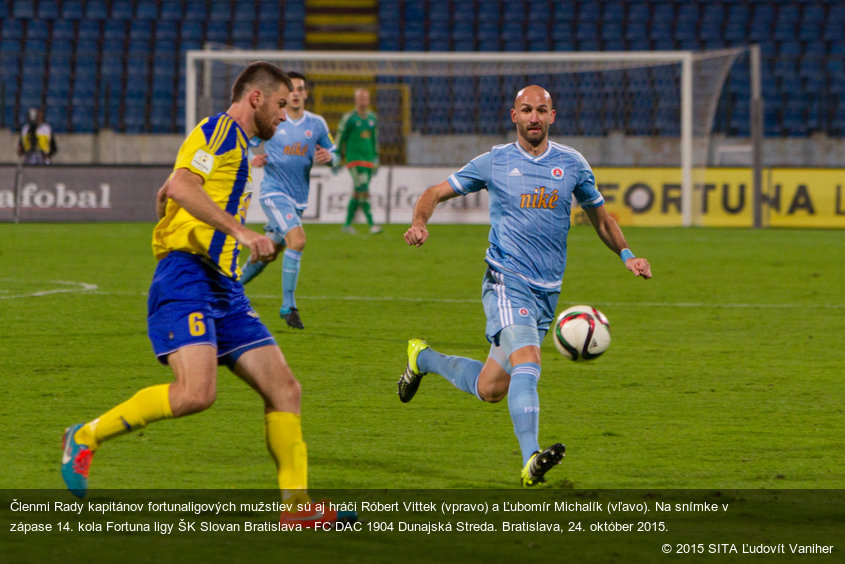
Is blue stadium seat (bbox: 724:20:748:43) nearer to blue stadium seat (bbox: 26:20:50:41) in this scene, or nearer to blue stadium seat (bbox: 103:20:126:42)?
blue stadium seat (bbox: 103:20:126:42)

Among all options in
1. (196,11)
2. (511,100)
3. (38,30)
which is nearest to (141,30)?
(196,11)

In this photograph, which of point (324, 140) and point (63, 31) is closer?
point (324, 140)

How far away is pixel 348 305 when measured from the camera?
1267 cm

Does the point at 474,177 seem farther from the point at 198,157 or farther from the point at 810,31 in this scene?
the point at 810,31

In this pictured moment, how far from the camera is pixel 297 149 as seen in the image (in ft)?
38.4

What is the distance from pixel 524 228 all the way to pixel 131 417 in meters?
2.35

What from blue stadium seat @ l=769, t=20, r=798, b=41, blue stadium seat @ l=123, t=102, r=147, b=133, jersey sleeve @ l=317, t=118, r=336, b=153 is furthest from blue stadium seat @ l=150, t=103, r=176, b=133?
jersey sleeve @ l=317, t=118, r=336, b=153

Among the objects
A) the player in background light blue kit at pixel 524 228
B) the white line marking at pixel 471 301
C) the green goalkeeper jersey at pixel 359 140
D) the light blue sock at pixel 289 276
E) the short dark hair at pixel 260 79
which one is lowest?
the white line marking at pixel 471 301

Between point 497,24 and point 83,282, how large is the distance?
19.7m

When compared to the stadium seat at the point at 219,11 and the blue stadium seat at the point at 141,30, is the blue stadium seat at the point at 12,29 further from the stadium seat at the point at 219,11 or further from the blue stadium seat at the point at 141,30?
the stadium seat at the point at 219,11

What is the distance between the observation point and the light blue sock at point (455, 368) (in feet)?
21.8

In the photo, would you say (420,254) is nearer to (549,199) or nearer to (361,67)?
(361,67)

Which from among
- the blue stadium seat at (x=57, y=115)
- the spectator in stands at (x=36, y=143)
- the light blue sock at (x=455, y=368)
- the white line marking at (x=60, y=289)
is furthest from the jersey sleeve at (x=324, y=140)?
the blue stadium seat at (x=57, y=115)

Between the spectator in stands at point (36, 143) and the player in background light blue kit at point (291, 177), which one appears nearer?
the player in background light blue kit at point (291, 177)
